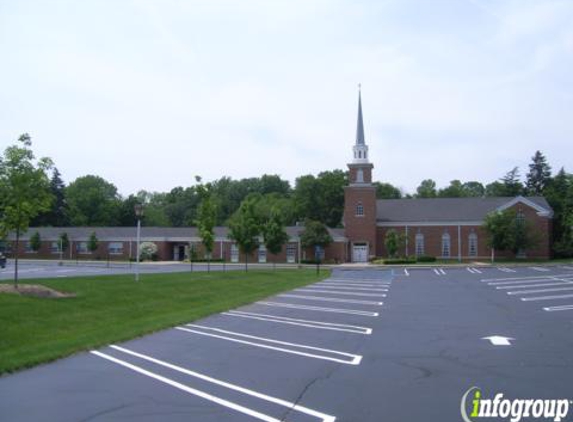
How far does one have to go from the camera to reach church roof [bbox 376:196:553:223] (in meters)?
63.4

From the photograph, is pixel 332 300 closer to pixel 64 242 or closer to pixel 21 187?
pixel 21 187

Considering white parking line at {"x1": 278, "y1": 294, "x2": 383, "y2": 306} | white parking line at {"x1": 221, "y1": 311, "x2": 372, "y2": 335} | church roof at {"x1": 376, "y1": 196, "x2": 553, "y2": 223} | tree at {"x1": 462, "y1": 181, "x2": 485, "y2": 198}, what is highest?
tree at {"x1": 462, "y1": 181, "x2": 485, "y2": 198}

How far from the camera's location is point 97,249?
68188 mm

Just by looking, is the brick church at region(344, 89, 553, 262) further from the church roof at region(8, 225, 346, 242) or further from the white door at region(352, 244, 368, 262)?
the church roof at region(8, 225, 346, 242)

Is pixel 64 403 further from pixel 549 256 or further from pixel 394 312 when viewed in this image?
pixel 549 256

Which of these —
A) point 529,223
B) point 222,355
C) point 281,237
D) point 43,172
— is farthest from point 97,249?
point 222,355

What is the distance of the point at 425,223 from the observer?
210 ft

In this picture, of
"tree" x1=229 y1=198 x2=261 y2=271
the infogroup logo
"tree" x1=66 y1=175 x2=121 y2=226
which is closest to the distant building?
"tree" x1=229 y1=198 x2=261 y2=271

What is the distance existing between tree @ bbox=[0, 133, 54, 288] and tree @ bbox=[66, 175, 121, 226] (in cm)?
7408

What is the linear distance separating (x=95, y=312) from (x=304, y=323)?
5.73m

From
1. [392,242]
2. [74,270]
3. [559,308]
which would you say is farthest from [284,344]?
[392,242]

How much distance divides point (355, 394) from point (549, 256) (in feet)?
200

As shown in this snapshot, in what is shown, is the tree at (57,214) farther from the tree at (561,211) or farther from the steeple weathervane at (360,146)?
the tree at (561,211)

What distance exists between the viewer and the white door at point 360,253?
62.9 m
